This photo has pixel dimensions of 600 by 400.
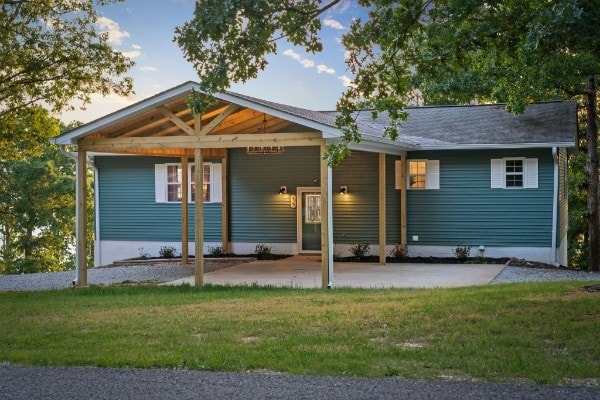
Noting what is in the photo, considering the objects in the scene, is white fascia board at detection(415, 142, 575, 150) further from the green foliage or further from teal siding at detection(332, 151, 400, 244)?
the green foliage

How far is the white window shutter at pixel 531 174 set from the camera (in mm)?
18953

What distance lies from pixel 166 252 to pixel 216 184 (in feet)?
8.31

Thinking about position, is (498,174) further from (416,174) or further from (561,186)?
→ (561,186)

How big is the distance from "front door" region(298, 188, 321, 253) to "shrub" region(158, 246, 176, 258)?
387 cm

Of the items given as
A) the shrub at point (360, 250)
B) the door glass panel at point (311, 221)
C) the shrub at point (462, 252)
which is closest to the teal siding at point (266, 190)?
the door glass panel at point (311, 221)

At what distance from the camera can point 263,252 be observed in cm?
2103

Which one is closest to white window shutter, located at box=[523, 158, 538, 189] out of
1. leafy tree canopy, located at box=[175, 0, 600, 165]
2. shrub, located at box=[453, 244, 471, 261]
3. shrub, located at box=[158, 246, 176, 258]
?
shrub, located at box=[453, 244, 471, 261]

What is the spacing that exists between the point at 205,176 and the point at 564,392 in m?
16.8

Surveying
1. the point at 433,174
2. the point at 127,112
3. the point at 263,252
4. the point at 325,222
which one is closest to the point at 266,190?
the point at 263,252

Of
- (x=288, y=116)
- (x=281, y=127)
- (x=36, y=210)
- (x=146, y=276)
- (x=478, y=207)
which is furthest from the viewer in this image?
(x=36, y=210)

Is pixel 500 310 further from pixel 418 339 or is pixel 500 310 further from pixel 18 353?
pixel 18 353

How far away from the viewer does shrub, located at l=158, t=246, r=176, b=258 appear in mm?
21859

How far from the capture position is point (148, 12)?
2522 centimetres

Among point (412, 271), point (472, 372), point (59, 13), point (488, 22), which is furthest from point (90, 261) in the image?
point (472, 372)
